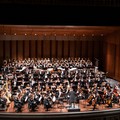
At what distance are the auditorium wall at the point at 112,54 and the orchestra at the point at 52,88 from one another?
263 cm

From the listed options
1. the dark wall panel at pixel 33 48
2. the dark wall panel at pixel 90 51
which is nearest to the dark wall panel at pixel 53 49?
the dark wall panel at pixel 33 48

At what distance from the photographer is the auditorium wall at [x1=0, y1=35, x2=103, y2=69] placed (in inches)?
689

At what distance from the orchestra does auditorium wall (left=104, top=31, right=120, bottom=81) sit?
103 inches

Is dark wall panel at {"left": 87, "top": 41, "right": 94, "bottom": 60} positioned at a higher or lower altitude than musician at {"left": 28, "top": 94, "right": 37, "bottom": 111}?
higher

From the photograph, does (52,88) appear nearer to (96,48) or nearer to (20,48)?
(20,48)

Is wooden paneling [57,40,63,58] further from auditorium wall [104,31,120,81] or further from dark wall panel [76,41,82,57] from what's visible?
auditorium wall [104,31,120,81]

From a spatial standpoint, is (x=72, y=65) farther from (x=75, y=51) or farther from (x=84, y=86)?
(x=84, y=86)

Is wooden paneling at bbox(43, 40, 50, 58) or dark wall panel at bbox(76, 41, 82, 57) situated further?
dark wall panel at bbox(76, 41, 82, 57)

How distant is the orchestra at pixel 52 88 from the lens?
9.59 meters

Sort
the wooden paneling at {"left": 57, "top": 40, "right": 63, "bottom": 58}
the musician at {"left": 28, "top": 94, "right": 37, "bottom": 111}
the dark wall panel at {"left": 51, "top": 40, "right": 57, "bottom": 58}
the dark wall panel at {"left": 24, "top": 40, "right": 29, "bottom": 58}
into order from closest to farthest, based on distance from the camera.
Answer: the musician at {"left": 28, "top": 94, "right": 37, "bottom": 111}
the dark wall panel at {"left": 24, "top": 40, "right": 29, "bottom": 58}
the dark wall panel at {"left": 51, "top": 40, "right": 57, "bottom": 58}
the wooden paneling at {"left": 57, "top": 40, "right": 63, "bottom": 58}
